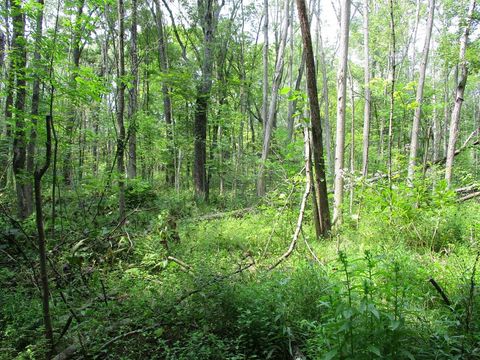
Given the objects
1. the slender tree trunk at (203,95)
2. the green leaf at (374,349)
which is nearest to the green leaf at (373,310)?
the green leaf at (374,349)

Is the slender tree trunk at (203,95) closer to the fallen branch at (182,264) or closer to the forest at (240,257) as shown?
the forest at (240,257)

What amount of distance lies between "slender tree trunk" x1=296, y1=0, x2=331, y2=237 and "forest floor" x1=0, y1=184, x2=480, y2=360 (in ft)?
1.53

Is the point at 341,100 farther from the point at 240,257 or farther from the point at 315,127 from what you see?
the point at 240,257

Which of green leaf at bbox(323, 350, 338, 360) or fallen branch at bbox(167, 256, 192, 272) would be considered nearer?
green leaf at bbox(323, 350, 338, 360)

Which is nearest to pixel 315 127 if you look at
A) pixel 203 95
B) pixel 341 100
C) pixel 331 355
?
Result: pixel 341 100

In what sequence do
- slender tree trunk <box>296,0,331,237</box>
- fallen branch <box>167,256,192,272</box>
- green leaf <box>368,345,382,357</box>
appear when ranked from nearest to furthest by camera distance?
green leaf <box>368,345,382,357</box>
fallen branch <box>167,256,192,272</box>
slender tree trunk <box>296,0,331,237</box>

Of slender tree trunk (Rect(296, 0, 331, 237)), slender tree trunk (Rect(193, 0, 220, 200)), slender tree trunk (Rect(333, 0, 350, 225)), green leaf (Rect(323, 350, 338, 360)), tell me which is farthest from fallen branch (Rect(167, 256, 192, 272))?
slender tree trunk (Rect(193, 0, 220, 200))

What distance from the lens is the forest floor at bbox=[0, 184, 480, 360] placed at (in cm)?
210

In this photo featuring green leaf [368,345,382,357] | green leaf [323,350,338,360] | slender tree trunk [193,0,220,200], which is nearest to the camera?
green leaf [368,345,382,357]

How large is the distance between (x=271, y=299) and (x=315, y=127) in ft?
11.9

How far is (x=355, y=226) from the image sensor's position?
599 cm

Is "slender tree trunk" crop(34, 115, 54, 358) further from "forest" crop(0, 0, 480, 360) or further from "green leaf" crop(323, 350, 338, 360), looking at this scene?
"green leaf" crop(323, 350, 338, 360)

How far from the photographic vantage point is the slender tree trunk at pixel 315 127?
217 inches

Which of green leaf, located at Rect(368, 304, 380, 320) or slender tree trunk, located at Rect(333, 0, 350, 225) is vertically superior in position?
slender tree trunk, located at Rect(333, 0, 350, 225)
